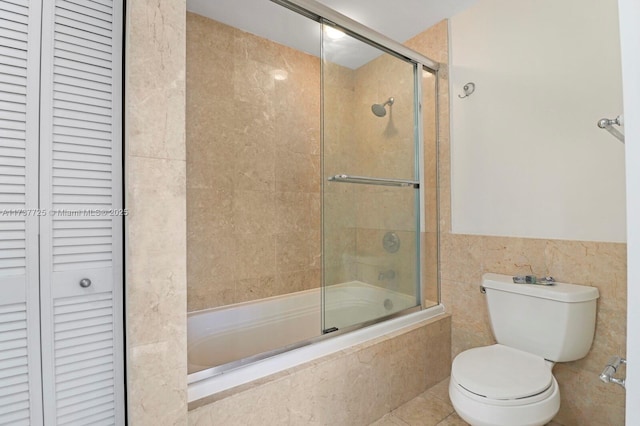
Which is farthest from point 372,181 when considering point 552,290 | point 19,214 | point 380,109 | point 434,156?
point 19,214

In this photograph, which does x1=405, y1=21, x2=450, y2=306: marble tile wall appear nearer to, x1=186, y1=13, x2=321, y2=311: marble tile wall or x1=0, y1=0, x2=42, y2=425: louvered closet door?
x1=186, y1=13, x2=321, y2=311: marble tile wall

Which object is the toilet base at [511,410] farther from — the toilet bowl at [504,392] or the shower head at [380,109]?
the shower head at [380,109]

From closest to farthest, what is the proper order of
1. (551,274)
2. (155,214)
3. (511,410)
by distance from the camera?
(155,214)
(511,410)
(551,274)

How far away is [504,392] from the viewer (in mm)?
1148

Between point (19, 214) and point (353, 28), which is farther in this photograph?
point (353, 28)

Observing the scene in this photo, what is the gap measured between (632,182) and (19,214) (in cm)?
142

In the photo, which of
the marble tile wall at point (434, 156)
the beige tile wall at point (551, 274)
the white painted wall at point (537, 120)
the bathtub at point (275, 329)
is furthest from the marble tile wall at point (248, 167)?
the white painted wall at point (537, 120)

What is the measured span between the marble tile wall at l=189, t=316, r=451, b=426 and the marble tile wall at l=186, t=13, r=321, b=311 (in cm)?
96

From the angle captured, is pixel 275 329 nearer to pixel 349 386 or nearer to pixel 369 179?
pixel 349 386

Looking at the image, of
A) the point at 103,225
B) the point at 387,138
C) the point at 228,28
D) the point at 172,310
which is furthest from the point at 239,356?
the point at 228,28

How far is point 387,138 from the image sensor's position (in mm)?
1898

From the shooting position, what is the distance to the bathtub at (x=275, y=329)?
4.10 ft

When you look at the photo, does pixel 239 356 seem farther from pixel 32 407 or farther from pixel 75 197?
pixel 75 197

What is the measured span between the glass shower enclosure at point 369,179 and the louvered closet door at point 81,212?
0.96 m
